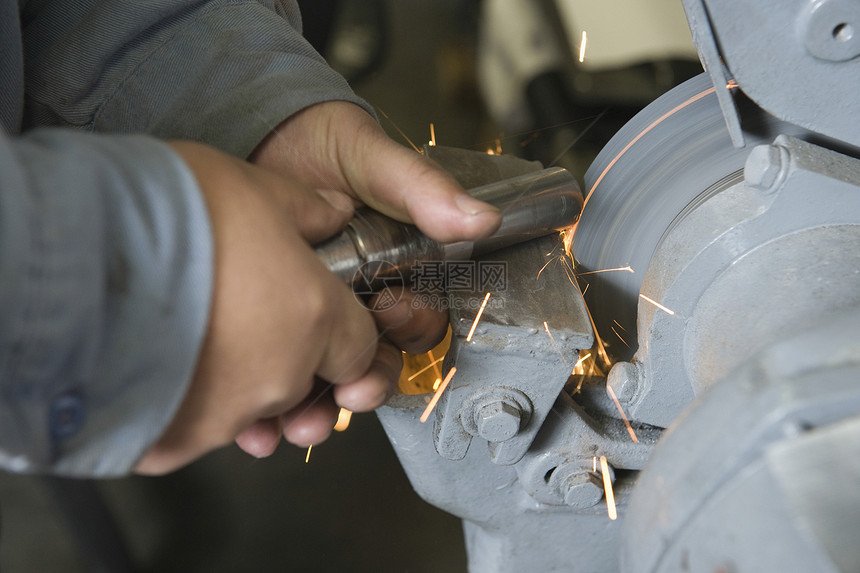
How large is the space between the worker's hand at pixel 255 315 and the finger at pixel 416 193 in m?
0.14

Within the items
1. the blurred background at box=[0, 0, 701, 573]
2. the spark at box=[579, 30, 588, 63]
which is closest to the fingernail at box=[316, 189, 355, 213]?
the blurred background at box=[0, 0, 701, 573]

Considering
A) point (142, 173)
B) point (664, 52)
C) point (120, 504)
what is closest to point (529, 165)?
point (142, 173)

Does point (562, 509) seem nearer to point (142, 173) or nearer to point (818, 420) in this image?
point (818, 420)

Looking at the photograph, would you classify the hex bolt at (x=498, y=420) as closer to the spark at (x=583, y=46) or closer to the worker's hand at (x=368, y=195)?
the worker's hand at (x=368, y=195)

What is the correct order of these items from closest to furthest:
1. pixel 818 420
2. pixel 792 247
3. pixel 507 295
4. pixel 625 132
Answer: pixel 818 420
pixel 792 247
pixel 507 295
pixel 625 132

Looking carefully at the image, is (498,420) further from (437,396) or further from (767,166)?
(767,166)

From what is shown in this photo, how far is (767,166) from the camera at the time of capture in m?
0.70

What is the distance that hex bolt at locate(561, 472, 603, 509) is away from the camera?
35.1 inches

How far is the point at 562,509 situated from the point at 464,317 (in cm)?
41

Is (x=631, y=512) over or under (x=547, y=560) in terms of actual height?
over

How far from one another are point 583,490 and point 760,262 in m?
0.39

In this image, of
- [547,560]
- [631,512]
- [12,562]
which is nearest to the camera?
[631,512]

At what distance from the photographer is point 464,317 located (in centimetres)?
78

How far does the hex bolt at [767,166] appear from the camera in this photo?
701mm
